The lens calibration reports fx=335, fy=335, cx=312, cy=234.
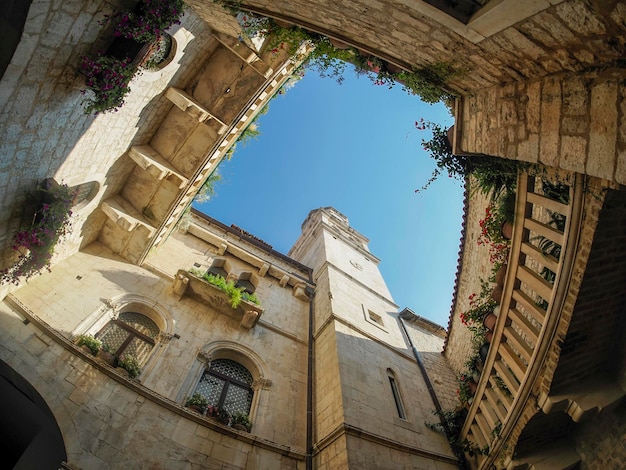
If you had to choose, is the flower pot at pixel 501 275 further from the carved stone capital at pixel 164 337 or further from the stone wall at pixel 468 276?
the carved stone capital at pixel 164 337

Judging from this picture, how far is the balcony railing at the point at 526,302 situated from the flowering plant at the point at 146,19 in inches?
253

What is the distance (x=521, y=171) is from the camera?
479 cm

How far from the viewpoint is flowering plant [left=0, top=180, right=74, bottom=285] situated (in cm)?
651

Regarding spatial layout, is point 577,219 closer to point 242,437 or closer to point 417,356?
point 242,437

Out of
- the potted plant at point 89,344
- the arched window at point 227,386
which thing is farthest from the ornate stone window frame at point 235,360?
the potted plant at point 89,344

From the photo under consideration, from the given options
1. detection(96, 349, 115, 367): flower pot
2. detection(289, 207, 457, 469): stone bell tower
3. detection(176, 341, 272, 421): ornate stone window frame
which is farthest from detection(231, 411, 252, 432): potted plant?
detection(96, 349, 115, 367): flower pot

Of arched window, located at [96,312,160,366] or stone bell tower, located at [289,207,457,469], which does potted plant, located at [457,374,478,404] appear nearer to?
stone bell tower, located at [289,207,457,469]

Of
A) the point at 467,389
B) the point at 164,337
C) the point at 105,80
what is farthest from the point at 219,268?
the point at 467,389

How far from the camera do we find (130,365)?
6.97 meters

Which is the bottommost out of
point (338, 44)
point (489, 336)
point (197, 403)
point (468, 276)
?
point (197, 403)

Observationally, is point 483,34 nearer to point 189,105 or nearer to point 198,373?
point 189,105

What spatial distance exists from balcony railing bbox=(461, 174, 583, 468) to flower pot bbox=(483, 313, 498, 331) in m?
0.22

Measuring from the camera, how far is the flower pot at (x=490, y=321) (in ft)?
21.3

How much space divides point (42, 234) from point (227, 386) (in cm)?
524
